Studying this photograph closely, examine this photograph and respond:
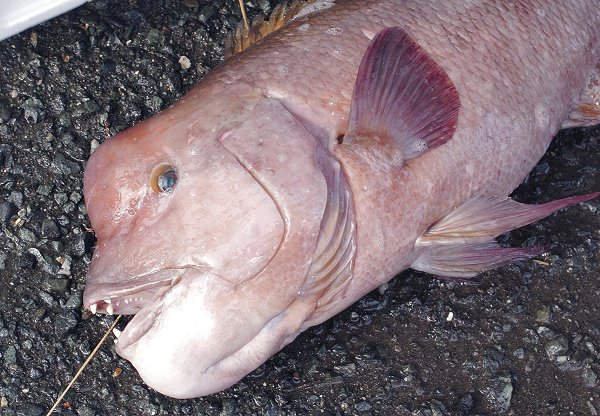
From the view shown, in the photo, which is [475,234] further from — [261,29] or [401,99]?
[261,29]

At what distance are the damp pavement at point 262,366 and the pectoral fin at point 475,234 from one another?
0.41 metres

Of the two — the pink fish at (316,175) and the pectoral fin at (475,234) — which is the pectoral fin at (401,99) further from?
the pectoral fin at (475,234)

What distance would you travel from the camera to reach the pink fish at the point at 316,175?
2670 millimetres

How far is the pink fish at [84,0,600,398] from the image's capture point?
2.67 meters

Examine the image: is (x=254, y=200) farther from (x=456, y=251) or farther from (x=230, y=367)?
(x=456, y=251)

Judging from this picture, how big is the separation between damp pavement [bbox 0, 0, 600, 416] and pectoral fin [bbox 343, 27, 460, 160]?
0.89 m

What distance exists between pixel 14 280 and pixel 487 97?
7.10 ft

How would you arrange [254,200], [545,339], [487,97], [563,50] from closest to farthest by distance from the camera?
[254,200], [487,97], [563,50], [545,339]

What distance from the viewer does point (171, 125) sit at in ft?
9.24

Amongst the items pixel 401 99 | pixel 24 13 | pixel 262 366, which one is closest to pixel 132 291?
pixel 262 366

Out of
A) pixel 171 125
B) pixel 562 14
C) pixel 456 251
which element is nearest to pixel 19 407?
pixel 171 125

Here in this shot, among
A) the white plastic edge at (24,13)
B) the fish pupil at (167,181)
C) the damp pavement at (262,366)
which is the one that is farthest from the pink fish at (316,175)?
the white plastic edge at (24,13)

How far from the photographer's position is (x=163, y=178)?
107 inches

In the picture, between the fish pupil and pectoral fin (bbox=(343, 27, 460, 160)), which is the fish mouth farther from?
pectoral fin (bbox=(343, 27, 460, 160))
